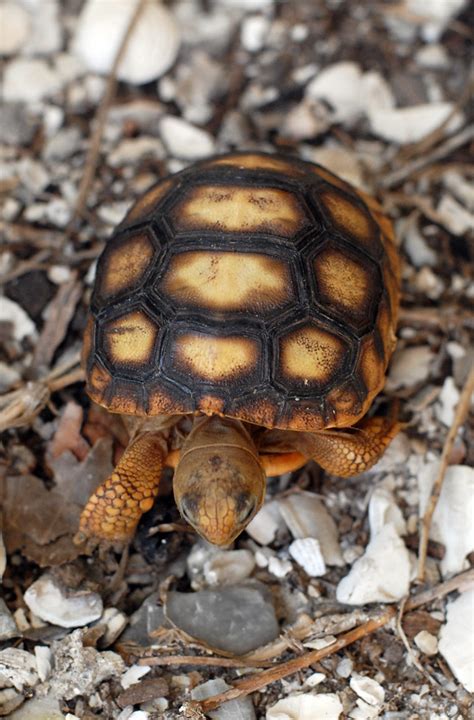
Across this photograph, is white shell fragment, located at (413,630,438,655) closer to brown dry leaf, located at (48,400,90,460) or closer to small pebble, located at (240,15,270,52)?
brown dry leaf, located at (48,400,90,460)

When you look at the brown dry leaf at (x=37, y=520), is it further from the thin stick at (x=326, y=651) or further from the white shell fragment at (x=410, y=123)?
the white shell fragment at (x=410, y=123)

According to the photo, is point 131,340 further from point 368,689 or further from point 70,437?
point 368,689

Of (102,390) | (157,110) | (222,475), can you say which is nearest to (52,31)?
(157,110)

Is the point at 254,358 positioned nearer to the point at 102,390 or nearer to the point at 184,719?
the point at 102,390

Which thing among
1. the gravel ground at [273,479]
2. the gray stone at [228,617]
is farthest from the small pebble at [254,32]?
the gray stone at [228,617]

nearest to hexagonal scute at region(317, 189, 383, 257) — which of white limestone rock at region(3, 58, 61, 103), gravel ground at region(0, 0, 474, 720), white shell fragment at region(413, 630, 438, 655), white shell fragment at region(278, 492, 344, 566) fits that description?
gravel ground at region(0, 0, 474, 720)

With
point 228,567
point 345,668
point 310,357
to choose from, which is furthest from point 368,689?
point 310,357
